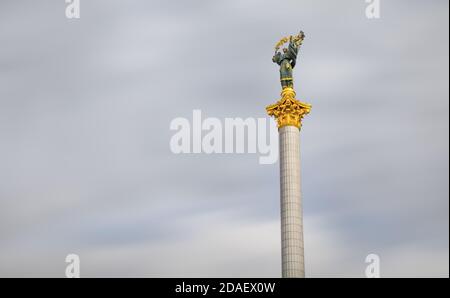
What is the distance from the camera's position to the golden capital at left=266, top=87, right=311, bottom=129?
60.3m

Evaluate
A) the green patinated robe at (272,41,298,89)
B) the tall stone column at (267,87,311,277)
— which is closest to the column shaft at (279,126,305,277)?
the tall stone column at (267,87,311,277)

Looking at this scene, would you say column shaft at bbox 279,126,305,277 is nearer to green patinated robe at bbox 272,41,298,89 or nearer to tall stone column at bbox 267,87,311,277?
tall stone column at bbox 267,87,311,277

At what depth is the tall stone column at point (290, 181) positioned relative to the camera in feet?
182

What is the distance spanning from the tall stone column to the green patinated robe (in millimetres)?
1135

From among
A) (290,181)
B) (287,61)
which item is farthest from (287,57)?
(290,181)

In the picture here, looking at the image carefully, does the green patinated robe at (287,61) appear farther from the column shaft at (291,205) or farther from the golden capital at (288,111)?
the column shaft at (291,205)

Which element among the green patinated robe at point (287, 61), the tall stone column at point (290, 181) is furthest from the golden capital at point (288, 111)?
the green patinated robe at point (287, 61)

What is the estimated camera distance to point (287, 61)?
2515 inches

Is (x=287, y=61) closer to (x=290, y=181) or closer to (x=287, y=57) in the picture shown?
(x=287, y=57)
